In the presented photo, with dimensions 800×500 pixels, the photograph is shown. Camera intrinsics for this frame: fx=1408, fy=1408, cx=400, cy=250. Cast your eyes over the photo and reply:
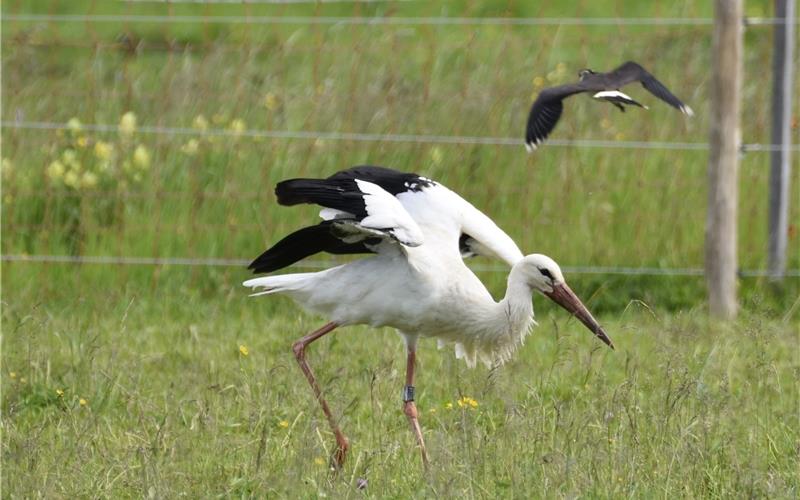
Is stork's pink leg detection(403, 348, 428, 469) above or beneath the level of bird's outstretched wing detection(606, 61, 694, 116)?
beneath

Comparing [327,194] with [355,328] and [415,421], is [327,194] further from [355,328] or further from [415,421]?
[355,328]

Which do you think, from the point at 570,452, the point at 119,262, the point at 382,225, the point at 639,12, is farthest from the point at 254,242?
the point at 639,12

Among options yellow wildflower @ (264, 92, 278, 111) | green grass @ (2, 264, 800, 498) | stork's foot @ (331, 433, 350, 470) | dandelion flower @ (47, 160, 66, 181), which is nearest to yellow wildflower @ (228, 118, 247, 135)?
yellow wildflower @ (264, 92, 278, 111)

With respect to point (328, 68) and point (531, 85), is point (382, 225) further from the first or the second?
point (328, 68)

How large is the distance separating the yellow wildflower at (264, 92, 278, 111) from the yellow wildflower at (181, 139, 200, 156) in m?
0.70

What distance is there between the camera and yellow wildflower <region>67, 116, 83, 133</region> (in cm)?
758

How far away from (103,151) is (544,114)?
10.3ft

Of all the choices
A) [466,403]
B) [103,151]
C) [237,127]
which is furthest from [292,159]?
[466,403]

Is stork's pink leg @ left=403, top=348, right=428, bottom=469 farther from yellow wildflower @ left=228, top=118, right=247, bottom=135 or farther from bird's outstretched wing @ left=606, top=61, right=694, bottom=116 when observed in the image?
yellow wildflower @ left=228, top=118, right=247, bottom=135

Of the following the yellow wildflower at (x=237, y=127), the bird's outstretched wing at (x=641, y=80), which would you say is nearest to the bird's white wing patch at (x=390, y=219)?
the bird's outstretched wing at (x=641, y=80)

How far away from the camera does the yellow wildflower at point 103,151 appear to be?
301 inches

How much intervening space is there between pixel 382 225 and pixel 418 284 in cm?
49

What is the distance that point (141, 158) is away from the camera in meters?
7.62

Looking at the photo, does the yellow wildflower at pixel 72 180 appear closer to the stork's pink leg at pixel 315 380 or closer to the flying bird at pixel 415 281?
the flying bird at pixel 415 281
